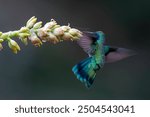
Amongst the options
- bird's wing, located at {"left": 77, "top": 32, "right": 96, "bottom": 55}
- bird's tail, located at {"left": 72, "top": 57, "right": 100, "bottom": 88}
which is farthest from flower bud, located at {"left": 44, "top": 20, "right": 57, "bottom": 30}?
bird's tail, located at {"left": 72, "top": 57, "right": 100, "bottom": 88}

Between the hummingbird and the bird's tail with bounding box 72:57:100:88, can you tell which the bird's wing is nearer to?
the hummingbird

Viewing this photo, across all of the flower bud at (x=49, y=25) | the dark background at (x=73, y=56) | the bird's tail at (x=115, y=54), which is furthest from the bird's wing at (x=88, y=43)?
the dark background at (x=73, y=56)

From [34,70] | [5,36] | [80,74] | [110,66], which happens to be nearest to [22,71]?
[34,70]

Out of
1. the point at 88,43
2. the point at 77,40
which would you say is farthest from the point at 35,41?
the point at 88,43

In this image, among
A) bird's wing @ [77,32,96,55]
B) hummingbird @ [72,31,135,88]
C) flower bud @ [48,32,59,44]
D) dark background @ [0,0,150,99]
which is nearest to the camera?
flower bud @ [48,32,59,44]

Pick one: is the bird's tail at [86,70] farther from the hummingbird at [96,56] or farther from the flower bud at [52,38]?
the flower bud at [52,38]

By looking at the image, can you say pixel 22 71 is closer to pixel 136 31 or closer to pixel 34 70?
pixel 34 70
